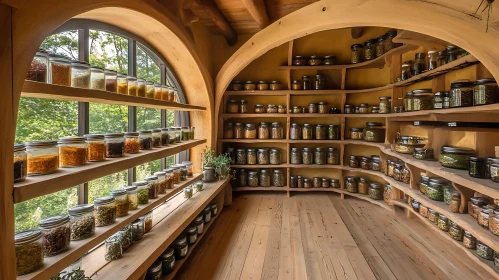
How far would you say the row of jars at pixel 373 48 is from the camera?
9.37 ft

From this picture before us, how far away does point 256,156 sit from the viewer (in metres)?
3.59

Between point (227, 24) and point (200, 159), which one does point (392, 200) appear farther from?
point (227, 24)

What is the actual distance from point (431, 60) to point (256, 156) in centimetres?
219

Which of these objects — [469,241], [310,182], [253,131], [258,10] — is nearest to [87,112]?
[258,10]

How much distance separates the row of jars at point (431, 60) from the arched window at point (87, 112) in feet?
7.83

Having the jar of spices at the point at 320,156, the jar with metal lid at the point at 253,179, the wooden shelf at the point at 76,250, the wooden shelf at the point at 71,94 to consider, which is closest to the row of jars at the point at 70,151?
the wooden shelf at the point at 71,94

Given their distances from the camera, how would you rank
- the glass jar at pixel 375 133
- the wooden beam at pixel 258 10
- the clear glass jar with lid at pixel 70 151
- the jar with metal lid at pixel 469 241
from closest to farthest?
the clear glass jar with lid at pixel 70 151 → the jar with metal lid at pixel 469 241 → the wooden beam at pixel 258 10 → the glass jar at pixel 375 133

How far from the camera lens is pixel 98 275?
124 centimetres

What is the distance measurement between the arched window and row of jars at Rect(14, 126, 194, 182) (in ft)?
1.16

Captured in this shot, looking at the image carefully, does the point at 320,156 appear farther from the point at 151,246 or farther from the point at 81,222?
the point at 81,222

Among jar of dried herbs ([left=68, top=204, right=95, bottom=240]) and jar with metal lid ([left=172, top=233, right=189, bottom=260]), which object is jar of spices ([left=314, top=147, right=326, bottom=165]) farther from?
jar of dried herbs ([left=68, top=204, right=95, bottom=240])

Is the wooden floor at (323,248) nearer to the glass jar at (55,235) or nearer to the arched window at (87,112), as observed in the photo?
the arched window at (87,112)

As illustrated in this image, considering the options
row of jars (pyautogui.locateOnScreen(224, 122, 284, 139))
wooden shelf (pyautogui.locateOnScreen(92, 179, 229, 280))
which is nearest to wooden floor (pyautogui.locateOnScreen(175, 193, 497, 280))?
wooden shelf (pyautogui.locateOnScreen(92, 179, 229, 280))

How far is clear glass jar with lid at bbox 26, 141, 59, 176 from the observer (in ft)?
3.13
